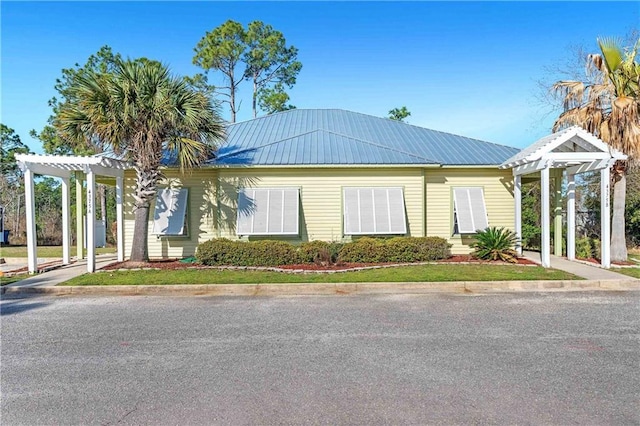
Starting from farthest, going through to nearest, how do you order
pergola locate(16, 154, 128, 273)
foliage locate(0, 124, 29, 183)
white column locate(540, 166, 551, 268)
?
1. foliage locate(0, 124, 29, 183)
2. pergola locate(16, 154, 128, 273)
3. white column locate(540, 166, 551, 268)

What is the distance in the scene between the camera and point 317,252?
1256 centimetres

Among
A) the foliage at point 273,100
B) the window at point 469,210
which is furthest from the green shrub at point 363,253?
the foliage at point 273,100

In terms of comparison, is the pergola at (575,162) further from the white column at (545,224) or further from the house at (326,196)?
the house at (326,196)

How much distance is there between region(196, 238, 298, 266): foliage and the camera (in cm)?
1250

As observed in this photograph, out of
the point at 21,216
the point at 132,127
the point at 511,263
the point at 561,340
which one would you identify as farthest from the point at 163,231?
the point at 21,216

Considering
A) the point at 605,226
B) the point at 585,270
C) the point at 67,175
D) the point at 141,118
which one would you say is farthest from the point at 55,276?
the point at 605,226

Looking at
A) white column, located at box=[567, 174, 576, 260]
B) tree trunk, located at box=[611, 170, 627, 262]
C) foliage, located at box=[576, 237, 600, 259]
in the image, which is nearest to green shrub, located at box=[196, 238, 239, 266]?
white column, located at box=[567, 174, 576, 260]

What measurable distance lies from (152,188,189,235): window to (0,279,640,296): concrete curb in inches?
185

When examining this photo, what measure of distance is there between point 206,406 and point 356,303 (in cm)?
487

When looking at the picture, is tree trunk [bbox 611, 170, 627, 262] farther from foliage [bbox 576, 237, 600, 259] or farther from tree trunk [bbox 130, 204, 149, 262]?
tree trunk [bbox 130, 204, 149, 262]

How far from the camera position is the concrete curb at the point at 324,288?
9656 millimetres

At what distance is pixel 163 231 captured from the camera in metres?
14.4

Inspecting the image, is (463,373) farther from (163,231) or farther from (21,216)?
(21,216)

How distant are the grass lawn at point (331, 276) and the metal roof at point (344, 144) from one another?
13.8 feet
